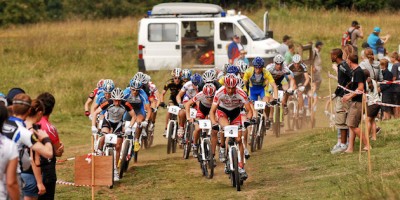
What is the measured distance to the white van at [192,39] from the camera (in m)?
31.5

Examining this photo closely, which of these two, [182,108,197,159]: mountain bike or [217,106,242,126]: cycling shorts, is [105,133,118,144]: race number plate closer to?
Result: [217,106,242,126]: cycling shorts

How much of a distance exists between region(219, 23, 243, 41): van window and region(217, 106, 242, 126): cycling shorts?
14.8 metres

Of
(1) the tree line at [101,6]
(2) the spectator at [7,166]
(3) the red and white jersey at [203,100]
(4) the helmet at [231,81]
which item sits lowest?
(1) the tree line at [101,6]

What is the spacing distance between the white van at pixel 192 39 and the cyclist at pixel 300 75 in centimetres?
604

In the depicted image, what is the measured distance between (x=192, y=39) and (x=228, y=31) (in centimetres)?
123

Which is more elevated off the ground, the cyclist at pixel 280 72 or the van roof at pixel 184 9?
the van roof at pixel 184 9

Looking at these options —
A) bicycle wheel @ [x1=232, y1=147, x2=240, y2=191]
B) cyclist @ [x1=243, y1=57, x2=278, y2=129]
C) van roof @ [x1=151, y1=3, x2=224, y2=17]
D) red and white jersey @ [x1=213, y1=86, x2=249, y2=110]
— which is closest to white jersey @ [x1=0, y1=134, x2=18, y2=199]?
bicycle wheel @ [x1=232, y1=147, x2=240, y2=191]

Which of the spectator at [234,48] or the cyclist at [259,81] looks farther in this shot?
the spectator at [234,48]

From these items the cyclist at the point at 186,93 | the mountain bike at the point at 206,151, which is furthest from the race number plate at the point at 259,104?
the mountain bike at the point at 206,151

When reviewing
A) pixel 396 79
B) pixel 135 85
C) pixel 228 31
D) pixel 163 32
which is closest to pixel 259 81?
pixel 135 85

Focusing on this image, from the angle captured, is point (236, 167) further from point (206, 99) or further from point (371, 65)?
point (371, 65)

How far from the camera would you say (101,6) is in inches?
2640

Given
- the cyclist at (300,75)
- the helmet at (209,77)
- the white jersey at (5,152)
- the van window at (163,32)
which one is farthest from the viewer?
the van window at (163,32)

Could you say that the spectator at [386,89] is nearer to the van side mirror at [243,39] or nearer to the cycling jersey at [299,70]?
the cycling jersey at [299,70]
